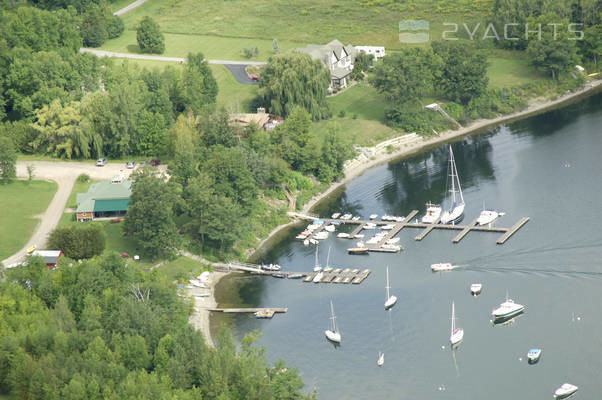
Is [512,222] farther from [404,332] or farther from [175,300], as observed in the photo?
[175,300]

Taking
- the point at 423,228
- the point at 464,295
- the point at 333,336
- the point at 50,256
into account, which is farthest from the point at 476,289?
the point at 50,256

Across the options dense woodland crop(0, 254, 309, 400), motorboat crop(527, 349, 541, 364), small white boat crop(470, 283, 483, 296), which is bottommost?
motorboat crop(527, 349, 541, 364)

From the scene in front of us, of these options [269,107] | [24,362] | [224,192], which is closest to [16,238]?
[224,192]

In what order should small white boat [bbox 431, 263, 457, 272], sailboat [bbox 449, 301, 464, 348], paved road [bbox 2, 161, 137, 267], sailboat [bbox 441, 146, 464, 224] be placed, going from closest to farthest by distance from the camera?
1. sailboat [bbox 449, 301, 464, 348]
2. small white boat [bbox 431, 263, 457, 272]
3. paved road [bbox 2, 161, 137, 267]
4. sailboat [bbox 441, 146, 464, 224]

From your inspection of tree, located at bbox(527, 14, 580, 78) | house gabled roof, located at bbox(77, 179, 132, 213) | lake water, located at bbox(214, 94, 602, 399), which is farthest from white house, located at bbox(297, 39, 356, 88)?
house gabled roof, located at bbox(77, 179, 132, 213)

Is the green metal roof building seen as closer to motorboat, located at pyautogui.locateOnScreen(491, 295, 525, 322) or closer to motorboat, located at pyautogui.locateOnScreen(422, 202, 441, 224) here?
motorboat, located at pyautogui.locateOnScreen(422, 202, 441, 224)
